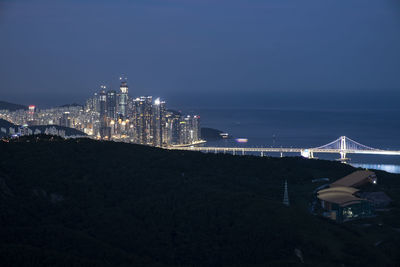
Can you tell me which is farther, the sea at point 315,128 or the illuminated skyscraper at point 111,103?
the illuminated skyscraper at point 111,103

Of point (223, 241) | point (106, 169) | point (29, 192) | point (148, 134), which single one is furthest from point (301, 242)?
point (148, 134)

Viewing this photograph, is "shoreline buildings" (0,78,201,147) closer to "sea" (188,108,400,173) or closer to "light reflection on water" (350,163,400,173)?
"sea" (188,108,400,173)

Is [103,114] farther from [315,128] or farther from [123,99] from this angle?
[315,128]

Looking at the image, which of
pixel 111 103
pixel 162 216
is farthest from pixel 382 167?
pixel 111 103

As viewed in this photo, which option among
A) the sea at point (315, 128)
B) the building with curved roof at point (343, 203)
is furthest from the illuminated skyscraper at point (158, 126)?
the building with curved roof at point (343, 203)

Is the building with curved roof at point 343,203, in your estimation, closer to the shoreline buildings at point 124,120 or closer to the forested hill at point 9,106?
the shoreline buildings at point 124,120

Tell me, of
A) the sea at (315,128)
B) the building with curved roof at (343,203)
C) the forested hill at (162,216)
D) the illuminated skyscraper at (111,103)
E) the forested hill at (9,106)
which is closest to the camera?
the forested hill at (162,216)

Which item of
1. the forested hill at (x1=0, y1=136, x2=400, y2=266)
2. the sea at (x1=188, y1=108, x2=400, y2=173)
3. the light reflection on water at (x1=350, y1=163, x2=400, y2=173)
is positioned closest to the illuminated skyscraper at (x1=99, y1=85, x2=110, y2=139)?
the sea at (x1=188, y1=108, x2=400, y2=173)
